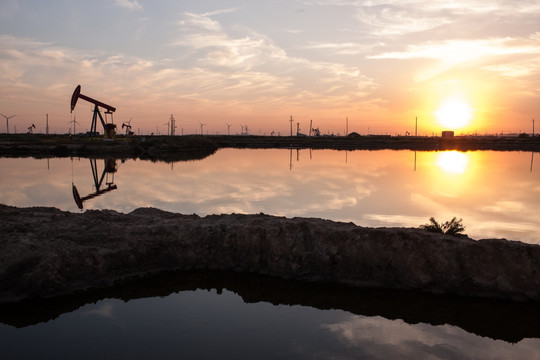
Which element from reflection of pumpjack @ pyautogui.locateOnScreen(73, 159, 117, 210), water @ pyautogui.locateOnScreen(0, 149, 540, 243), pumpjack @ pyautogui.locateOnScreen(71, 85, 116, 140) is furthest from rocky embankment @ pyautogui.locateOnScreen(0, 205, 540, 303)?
pumpjack @ pyautogui.locateOnScreen(71, 85, 116, 140)

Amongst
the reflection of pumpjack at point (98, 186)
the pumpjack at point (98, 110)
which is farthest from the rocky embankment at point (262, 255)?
the pumpjack at point (98, 110)

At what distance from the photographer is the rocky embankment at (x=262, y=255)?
10.1 m

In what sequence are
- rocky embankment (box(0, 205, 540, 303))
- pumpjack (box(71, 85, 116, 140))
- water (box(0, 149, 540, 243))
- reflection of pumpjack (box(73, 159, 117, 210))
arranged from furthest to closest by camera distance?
1. pumpjack (box(71, 85, 116, 140))
2. reflection of pumpjack (box(73, 159, 117, 210))
3. water (box(0, 149, 540, 243))
4. rocky embankment (box(0, 205, 540, 303))

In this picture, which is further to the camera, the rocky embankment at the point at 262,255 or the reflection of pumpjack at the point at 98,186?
the reflection of pumpjack at the point at 98,186

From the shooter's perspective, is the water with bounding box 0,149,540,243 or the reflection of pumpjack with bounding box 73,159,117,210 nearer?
the water with bounding box 0,149,540,243

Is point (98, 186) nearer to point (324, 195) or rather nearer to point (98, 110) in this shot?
point (324, 195)

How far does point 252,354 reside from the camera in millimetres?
7750

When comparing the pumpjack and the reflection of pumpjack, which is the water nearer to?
the reflection of pumpjack

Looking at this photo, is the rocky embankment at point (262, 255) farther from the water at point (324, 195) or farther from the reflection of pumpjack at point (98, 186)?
the reflection of pumpjack at point (98, 186)

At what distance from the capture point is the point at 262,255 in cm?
1167

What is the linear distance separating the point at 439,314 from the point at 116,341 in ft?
22.1

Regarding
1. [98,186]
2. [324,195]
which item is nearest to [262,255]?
[324,195]

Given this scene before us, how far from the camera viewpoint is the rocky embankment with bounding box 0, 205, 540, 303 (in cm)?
1009

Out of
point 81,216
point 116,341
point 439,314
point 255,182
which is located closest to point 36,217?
point 81,216
